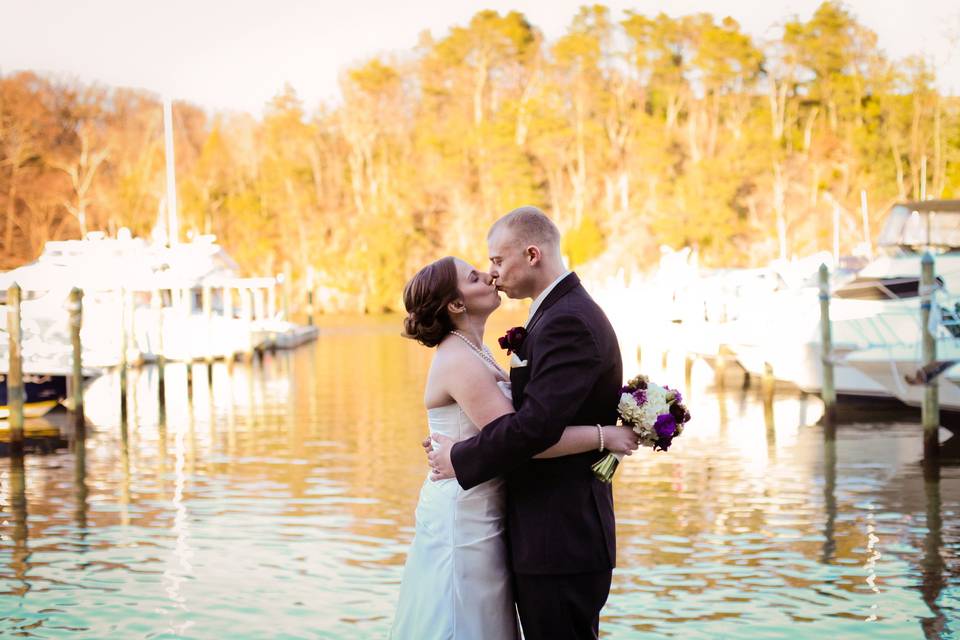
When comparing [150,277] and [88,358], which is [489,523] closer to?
[88,358]

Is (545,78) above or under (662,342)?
above

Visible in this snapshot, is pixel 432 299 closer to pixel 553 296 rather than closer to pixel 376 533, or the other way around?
pixel 553 296

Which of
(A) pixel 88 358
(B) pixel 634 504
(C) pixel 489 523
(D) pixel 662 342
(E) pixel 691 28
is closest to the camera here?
(C) pixel 489 523

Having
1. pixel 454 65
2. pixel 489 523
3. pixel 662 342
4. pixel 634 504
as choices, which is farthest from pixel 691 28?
pixel 489 523

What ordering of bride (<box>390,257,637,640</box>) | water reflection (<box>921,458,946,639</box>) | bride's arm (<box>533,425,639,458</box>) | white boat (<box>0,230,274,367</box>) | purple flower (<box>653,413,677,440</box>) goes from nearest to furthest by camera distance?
1. bride's arm (<box>533,425,639,458</box>)
2. purple flower (<box>653,413,677,440</box>)
3. bride (<box>390,257,637,640</box>)
4. water reflection (<box>921,458,946,639</box>)
5. white boat (<box>0,230,274,367</box>)

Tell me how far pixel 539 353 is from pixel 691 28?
9213 centimetres

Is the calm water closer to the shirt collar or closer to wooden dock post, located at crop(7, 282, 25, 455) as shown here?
wooden dock post, located at crop(7, 282, 25, 455)

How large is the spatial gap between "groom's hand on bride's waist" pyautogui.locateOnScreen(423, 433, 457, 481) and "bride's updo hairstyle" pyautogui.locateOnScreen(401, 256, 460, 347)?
1.21 feet

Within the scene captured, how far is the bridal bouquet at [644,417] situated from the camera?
15.3ft

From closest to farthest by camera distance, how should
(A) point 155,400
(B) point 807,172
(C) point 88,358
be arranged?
(A) point 155,400 < (C) point 88,358 < (B) point 807,172

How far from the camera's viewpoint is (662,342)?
34.1 meters

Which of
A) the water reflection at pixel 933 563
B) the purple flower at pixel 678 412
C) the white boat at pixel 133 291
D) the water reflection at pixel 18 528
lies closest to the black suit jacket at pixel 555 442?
the purple flower at pixel 678 412

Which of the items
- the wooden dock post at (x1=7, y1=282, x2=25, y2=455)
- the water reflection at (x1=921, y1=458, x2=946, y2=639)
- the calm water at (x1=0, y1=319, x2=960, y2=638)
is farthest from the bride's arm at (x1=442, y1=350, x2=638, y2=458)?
the wooden dock post at (x1=7, y1=282, x2=25, y2=455)

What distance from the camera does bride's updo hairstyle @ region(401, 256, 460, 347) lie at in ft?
15.9
